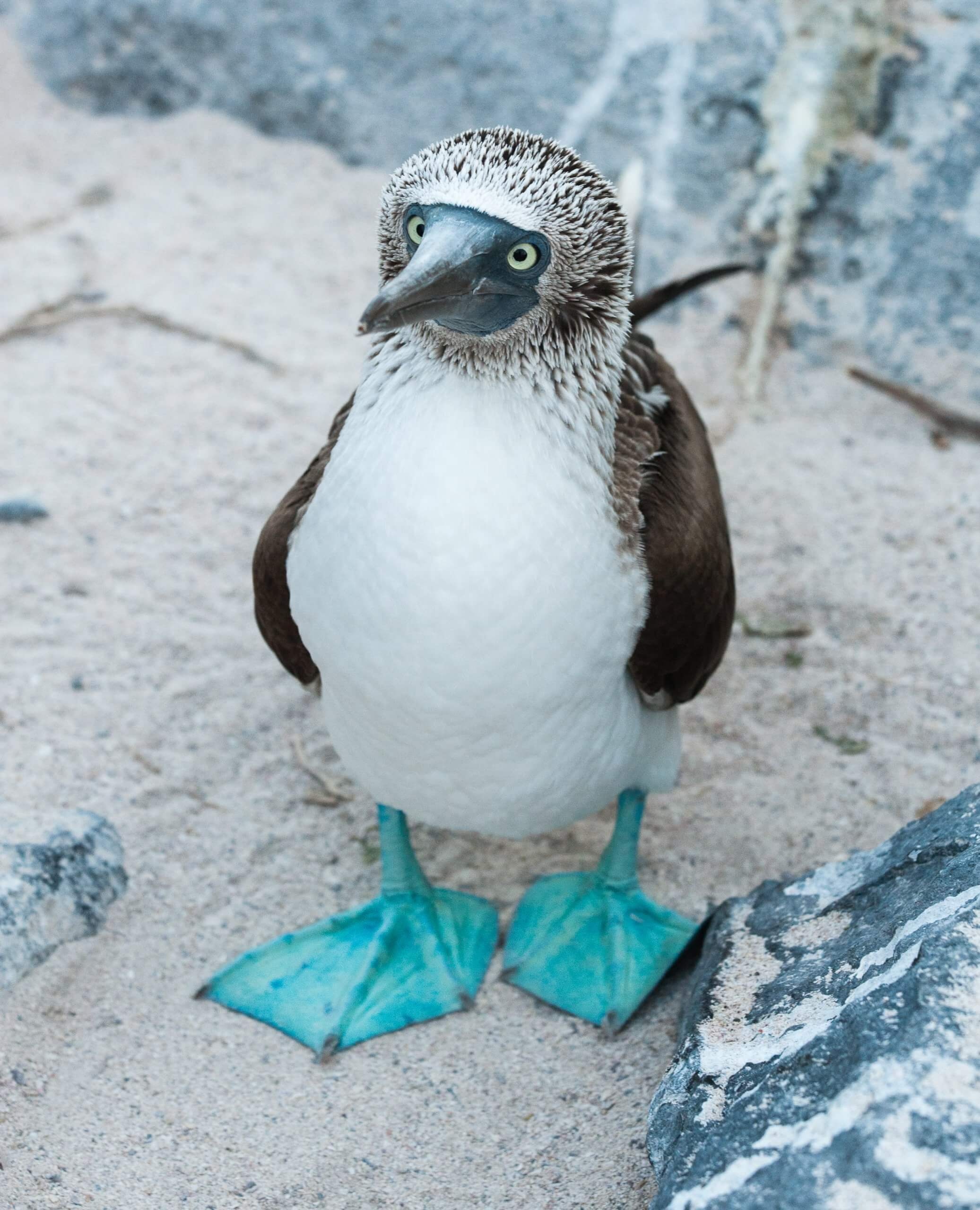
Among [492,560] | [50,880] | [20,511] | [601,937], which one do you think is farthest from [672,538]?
[20,511]

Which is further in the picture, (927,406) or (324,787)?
(927,406)

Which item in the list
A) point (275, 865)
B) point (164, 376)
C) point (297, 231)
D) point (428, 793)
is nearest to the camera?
point (428, 793)

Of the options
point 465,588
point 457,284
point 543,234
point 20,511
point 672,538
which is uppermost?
point 543,234

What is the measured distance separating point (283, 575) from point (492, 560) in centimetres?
63

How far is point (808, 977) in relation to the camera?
7.18 ft

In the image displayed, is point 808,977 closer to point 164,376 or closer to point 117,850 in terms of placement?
point 117,850

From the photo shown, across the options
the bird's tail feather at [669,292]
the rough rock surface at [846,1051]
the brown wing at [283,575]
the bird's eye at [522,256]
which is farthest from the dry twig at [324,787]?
the bird's eye at [522,256]

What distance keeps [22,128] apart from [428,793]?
4.81 meters

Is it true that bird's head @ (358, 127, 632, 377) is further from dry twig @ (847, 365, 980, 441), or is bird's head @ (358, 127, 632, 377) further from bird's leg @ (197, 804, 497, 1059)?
dry twig @ (847, 365, 980, 441)

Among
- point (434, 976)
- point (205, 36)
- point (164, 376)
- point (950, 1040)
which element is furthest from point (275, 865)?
point (205, 36)

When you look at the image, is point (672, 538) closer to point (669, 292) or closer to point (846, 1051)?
point (846, 1051)

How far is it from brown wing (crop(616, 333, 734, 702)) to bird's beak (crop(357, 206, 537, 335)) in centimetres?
47

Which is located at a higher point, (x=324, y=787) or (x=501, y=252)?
(x=501, y=252)

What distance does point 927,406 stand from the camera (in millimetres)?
4770
